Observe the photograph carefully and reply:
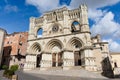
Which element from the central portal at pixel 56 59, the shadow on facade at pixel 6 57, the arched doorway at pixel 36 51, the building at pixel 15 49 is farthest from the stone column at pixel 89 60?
the shadow on facade at pixel 6 57

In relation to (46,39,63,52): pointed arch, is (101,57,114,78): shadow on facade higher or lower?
lower

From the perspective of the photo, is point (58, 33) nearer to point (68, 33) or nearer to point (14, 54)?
point (68, 33)

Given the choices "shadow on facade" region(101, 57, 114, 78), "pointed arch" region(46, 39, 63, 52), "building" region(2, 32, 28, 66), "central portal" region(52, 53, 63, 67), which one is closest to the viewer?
"shadow on facade" region(101, 57, 114, 78)

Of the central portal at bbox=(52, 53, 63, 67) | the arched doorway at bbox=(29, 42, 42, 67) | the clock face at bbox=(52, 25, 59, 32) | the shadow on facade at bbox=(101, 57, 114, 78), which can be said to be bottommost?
the shadow on facade at bbox=(101, 57, 114, 78)

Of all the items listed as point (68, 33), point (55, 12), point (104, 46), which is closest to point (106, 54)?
point (104, 46)

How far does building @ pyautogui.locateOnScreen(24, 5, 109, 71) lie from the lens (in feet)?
92.5

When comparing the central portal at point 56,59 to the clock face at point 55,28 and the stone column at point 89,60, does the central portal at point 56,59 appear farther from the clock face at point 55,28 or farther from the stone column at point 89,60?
the stone column at point 89,60

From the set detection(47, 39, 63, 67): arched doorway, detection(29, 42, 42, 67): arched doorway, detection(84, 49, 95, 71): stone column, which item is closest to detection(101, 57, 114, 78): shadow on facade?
detection(84, 49, 95, 71): stone column

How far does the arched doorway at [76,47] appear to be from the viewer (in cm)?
2955

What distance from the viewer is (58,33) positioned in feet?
108

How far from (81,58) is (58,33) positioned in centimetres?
892

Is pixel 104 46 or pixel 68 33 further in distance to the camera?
pixel 104 46

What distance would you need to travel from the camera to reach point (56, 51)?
32.4 m

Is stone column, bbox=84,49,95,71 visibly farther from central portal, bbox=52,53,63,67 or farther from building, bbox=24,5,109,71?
central portal, bbox=52,53,63,67
